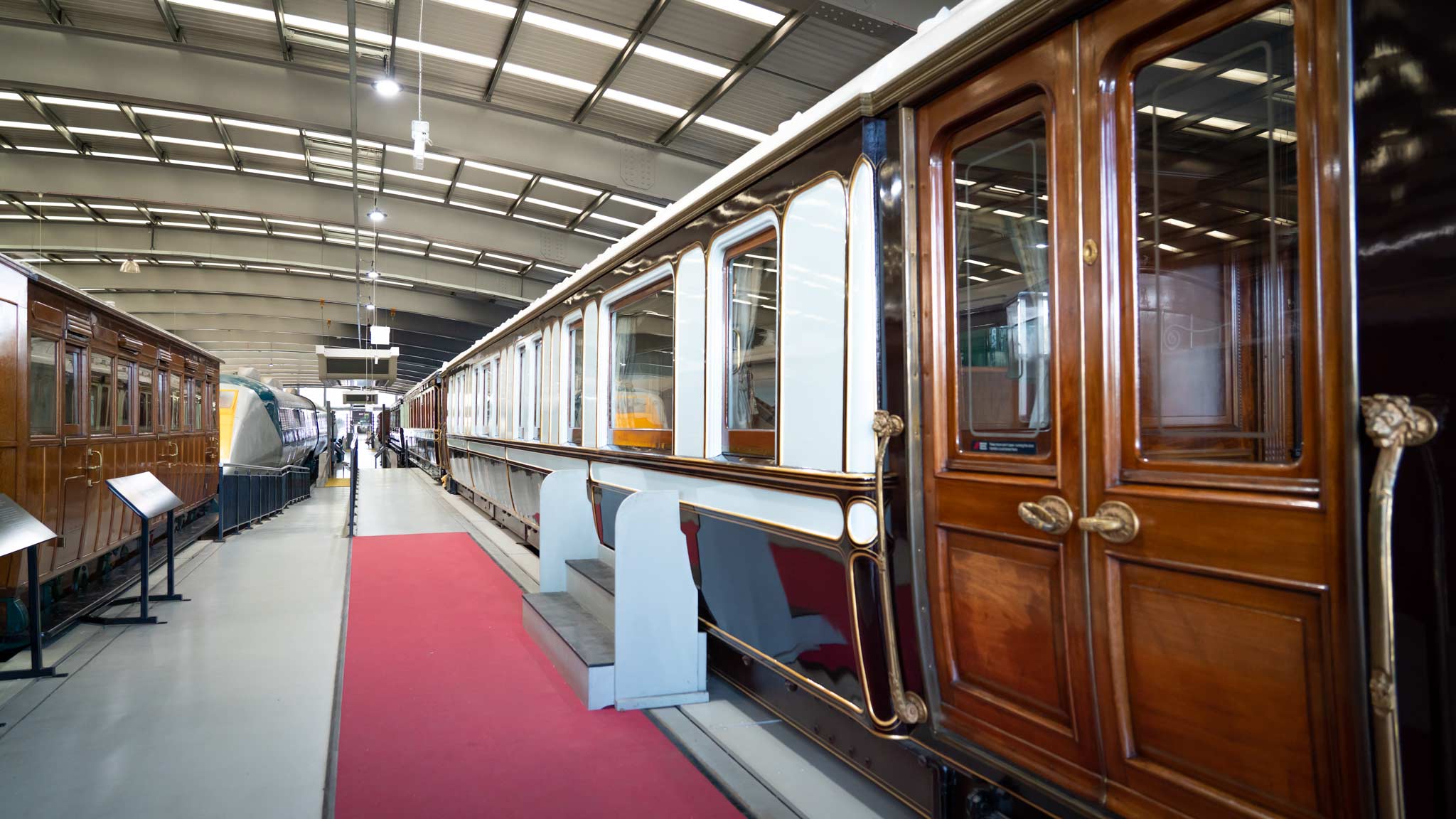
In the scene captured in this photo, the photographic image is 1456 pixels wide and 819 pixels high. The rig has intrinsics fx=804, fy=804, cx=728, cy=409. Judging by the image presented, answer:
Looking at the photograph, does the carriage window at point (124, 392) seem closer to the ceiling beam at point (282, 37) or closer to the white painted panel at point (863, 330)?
the ceiling beam at point (282, 37)

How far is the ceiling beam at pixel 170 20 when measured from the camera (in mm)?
8102

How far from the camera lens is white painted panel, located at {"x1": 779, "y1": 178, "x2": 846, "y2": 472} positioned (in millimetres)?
2617

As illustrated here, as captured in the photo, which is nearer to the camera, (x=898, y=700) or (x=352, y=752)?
(x=898, y=700)

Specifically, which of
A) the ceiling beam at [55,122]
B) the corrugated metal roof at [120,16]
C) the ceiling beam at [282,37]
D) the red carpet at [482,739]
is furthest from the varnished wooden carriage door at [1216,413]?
the ceiling beam at [55,122]

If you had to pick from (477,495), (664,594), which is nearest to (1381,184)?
(664,594)

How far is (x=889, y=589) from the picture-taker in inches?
94.5

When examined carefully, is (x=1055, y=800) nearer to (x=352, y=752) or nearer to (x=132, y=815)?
(x=352, y=752)

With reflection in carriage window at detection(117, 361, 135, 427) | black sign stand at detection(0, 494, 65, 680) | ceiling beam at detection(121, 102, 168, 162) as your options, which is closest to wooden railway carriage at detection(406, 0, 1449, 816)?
black sign stand at detection(0, 494, 65, 680)

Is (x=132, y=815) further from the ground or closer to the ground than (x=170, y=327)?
closer to the ground

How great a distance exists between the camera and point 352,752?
3365 millimetres

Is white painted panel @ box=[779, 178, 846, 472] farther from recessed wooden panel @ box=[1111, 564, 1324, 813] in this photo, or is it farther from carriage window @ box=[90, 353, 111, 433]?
carriage window @ box=[90, 353, 111, 433]

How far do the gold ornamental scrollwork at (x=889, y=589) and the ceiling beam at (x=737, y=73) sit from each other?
19.2 ft

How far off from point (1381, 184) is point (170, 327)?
31.3 metres

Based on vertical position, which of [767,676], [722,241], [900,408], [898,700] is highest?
[722,241]
